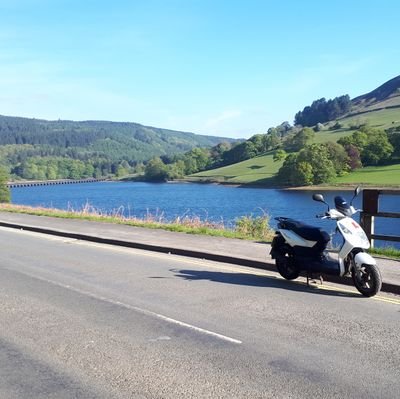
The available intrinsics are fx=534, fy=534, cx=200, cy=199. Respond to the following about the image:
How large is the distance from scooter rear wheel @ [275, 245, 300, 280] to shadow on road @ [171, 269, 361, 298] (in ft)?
0.39

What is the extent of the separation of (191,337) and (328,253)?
346cm

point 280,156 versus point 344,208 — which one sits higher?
point 280,156

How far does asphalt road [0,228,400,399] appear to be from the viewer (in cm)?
463

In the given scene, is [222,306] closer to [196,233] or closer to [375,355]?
[375,355]

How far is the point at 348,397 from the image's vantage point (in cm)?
436

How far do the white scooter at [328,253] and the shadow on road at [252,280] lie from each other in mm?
202

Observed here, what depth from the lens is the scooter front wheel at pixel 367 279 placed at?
7684 millimetres

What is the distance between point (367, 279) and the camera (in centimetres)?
780

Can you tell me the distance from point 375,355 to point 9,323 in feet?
14.0

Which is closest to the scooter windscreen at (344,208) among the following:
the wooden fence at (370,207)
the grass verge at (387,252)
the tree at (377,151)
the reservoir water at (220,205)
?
the wooden fence at (370,207)

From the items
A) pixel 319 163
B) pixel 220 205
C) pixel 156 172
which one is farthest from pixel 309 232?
pixel 156 172

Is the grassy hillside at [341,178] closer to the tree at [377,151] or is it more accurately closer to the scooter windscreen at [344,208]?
the tree at [377,151]

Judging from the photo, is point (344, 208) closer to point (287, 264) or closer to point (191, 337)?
point (287, 264)

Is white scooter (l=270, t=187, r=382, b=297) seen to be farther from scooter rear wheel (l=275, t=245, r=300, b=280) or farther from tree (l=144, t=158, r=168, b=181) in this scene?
tree (l=144, t=158, r=168, b=181)
